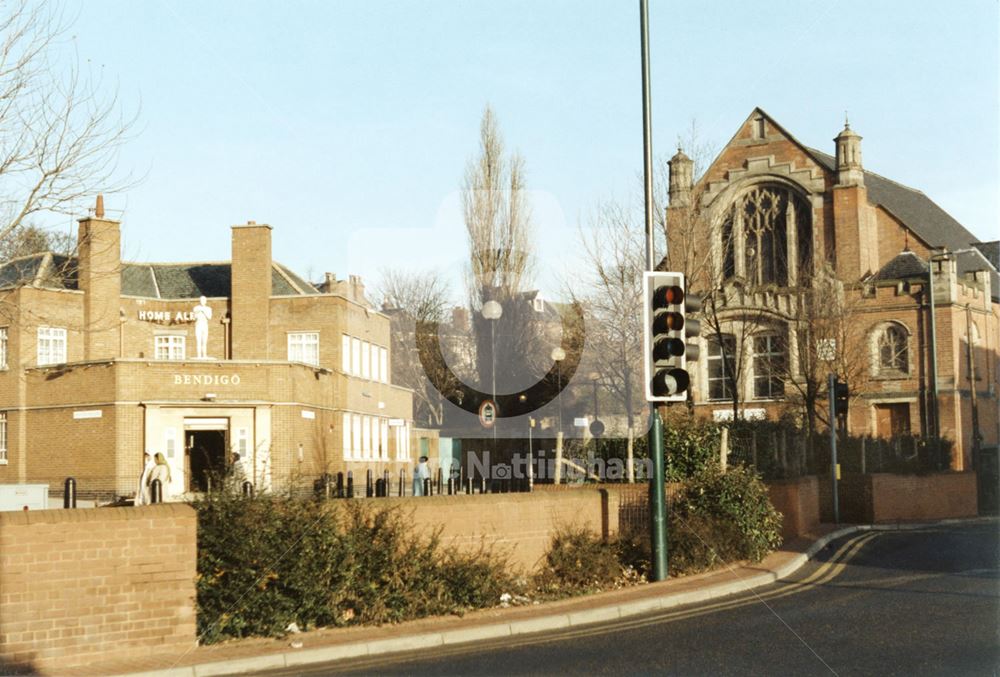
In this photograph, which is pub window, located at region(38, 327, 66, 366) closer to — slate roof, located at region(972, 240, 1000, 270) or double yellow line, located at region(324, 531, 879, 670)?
double yellow line, located at region(324, 531, 879, 670)

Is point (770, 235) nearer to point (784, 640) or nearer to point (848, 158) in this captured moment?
point (848, 158)

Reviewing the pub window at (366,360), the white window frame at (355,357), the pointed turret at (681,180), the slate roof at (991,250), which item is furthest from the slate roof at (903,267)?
the white window frame at (355,357)

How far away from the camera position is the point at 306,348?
5072 cm

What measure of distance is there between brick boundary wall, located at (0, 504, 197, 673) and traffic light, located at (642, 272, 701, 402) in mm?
6364

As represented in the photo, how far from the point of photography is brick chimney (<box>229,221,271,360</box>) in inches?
2010

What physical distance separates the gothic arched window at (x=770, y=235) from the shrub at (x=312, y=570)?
121 ft

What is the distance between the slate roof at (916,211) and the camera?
52031 millimetres

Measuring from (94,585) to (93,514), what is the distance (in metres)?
0.70

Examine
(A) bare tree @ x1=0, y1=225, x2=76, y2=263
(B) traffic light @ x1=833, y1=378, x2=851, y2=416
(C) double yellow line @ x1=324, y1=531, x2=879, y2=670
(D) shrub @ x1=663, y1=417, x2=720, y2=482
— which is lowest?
(C) double yellow line @ x1=324, y1=531, x2=879, y2=670

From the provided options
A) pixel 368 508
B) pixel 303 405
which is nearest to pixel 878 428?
pixel 303 405

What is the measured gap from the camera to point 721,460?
65.0 feet

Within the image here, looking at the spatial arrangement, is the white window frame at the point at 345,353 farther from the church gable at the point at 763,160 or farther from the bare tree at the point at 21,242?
A: the bare tree at the point at 21,242

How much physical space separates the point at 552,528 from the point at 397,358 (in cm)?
4754

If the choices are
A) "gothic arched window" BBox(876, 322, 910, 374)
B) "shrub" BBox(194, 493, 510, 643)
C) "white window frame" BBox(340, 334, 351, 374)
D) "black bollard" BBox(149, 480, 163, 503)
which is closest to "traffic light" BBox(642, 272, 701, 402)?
"shrub" BBox(194, 493, 510, 643)
